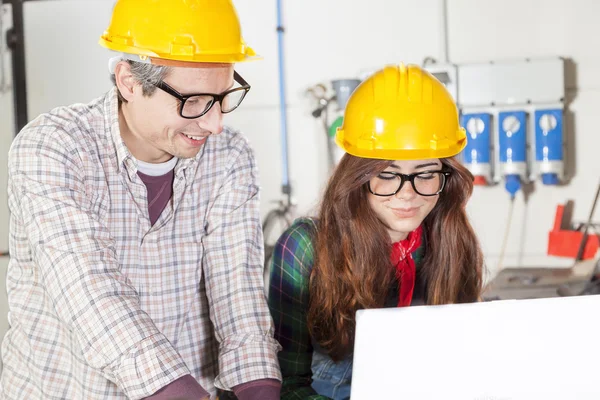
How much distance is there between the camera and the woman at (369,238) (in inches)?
54.6

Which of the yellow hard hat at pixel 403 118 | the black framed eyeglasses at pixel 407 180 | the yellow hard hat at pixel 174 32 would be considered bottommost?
the black framed eyeglasses at pixel 407 180

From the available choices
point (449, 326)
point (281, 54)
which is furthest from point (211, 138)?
point (281, 54)

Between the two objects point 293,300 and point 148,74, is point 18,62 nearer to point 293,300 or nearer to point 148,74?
point 148,74

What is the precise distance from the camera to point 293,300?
1.50 m

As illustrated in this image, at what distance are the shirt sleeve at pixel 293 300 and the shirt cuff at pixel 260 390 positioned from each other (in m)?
0.25

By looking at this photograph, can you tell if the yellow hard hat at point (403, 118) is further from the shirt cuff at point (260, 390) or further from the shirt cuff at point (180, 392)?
the shirt cuff at point (180, 392)

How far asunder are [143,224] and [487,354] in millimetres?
749

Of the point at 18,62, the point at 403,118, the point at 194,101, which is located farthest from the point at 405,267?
the point at 18,62

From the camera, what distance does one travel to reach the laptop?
92 cm

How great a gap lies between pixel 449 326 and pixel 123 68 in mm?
764

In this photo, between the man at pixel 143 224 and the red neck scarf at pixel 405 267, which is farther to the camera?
the red neck scarf at pixel 405 267

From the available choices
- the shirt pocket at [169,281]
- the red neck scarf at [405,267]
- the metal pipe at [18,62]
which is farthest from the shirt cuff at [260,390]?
the metal pipe at [18,62]

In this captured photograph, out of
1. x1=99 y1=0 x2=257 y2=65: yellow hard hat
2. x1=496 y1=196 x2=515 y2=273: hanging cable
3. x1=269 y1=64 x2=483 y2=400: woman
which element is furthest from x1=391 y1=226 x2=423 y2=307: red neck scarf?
x1=496 y1=196 x2=515 y2=273: hanging cable

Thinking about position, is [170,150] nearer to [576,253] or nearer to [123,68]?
[123,68]
